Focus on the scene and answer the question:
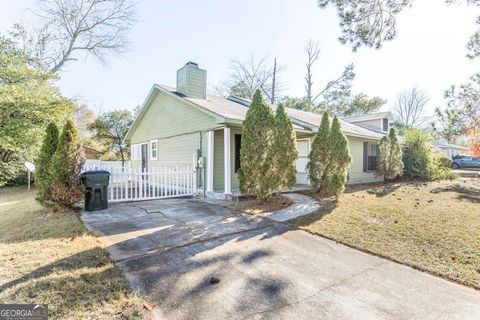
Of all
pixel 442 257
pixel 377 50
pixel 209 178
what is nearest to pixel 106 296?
pixel 442 257

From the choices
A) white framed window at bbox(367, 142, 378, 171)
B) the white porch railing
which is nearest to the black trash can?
the white porch railing

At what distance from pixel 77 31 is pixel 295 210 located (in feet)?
74.5

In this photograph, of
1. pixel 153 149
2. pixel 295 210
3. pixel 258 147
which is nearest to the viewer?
pixel 295 210

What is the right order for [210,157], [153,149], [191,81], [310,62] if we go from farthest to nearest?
[310,62] < [153,149] < [191,81] < [210,157]

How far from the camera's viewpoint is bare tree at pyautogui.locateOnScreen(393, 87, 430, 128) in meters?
41.8

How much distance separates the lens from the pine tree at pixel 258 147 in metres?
6.95

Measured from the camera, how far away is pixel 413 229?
17.2ft

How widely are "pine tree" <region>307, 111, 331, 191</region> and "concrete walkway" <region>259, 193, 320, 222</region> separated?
87cm

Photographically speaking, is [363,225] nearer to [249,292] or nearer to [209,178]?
[249,292]

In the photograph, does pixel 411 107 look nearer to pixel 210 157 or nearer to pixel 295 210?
pixel 210 157

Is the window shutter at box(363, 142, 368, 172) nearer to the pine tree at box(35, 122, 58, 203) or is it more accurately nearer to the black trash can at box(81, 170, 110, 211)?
the black trash can at box(81, 170, 110, 211)

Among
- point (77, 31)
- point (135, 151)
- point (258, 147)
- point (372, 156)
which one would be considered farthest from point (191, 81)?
point (77, 31)

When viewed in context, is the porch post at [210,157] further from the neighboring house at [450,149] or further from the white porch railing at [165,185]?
the neighboring house at [450,149]

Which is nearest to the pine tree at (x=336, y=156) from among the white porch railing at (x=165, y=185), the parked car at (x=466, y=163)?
the white porch railing at (x=165, y=185)
